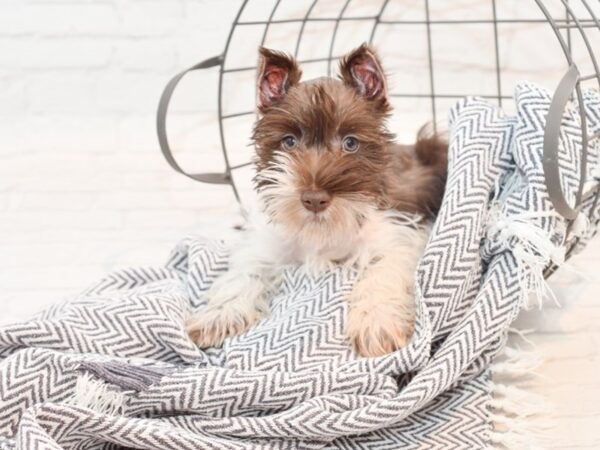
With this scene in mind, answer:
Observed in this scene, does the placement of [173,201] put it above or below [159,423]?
above

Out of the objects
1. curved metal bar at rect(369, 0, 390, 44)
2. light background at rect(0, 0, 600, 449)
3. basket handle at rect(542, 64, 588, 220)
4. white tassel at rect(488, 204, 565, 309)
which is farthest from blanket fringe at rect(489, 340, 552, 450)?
curved metal bar at rect(369, 0, 390, 44)

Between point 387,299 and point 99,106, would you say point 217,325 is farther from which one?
point 99,106

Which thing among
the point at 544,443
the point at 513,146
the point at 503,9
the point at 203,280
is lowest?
the point at 544,443

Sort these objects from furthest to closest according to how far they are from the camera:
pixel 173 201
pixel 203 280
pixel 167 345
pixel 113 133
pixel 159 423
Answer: pixel 113 133 → pixel 173 201 → pixel 203 280 → pixel 167 345 → pixel 159 423

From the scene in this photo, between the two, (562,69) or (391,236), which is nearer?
(391,236)

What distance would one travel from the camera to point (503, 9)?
9.78 ft

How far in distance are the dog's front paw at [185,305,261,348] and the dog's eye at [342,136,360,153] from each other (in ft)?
1.38

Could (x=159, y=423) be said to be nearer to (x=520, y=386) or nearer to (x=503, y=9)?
(x=520, y=386)

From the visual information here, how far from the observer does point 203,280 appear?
2125 millimetres

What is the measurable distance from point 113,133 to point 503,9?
1.34 metres

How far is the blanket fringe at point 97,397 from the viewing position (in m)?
1.65

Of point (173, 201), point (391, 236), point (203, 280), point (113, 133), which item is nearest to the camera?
point (391, 236)

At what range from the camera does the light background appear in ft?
9.49

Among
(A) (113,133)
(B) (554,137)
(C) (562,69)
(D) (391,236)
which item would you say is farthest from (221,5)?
(B) (554,137)
